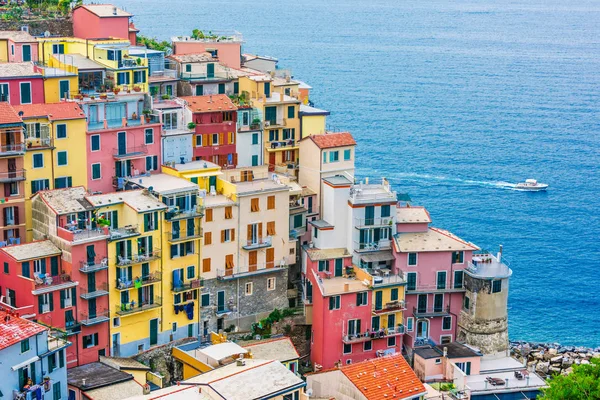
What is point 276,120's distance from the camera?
110 meters

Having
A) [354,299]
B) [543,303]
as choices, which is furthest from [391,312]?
[543,303]

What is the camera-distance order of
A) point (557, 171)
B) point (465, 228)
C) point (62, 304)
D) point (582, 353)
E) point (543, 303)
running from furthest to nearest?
1. point (557, 171)
2. point (465, 228)
3. point (543, 303)
4. point (582, 353)
5. point (62, 304)

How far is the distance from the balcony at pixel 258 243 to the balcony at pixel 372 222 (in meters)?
7.97

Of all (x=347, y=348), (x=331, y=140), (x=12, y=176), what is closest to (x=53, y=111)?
(x=12, y=176)

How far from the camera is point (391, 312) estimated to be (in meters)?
97.6

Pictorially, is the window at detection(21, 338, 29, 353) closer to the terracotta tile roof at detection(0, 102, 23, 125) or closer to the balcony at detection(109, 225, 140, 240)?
the balcony at detection(109, 225, 140, 240)

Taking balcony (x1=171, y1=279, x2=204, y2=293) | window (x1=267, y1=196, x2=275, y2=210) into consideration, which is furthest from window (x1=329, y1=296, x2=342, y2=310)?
balcony (x1=171, y1=279, x2=204, y2=293)

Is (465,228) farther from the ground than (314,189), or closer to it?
closer to it

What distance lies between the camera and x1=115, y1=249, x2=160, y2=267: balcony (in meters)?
88.0

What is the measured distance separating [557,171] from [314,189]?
77.6m

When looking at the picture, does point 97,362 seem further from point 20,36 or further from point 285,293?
point 20,36

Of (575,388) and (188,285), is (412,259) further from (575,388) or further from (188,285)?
(575,388)

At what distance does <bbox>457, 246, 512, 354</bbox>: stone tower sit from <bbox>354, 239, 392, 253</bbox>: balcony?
7564 millimetres

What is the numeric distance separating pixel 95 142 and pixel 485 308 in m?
37.4
